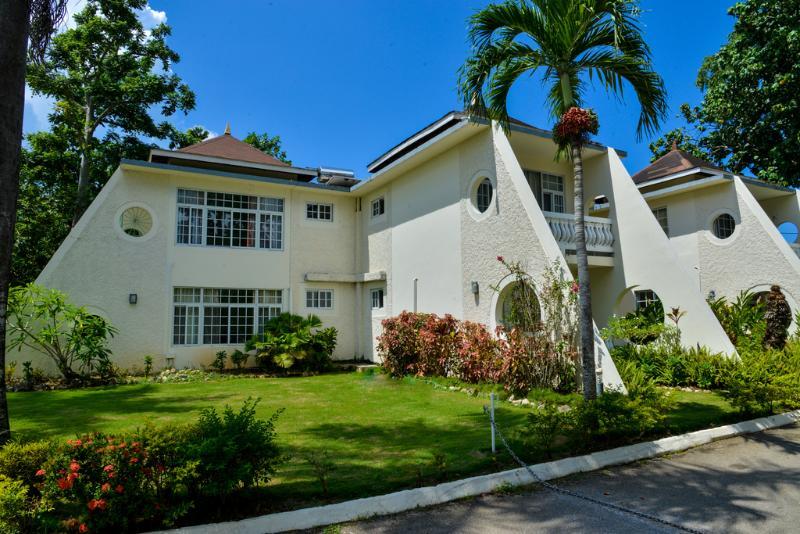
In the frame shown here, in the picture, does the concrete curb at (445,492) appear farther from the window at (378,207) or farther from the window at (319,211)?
the window at (319,211)

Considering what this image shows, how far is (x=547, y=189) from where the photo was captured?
604 inches

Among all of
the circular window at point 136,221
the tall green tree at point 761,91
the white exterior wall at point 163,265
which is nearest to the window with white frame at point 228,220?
the white exterior wall at point 163,265

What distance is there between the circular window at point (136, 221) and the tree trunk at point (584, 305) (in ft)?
44.3

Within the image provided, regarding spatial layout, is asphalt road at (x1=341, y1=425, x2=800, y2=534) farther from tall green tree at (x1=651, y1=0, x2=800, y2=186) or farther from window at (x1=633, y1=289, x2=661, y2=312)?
tall green tree at (x1=651, y1=0, x2=800, y2=186)

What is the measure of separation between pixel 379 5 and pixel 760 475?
41.1ft

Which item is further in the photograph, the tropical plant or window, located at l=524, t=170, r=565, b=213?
window, located at l=524, t=170, r=565, b=213

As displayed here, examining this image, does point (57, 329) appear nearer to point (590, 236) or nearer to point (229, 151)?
point (229, 151)

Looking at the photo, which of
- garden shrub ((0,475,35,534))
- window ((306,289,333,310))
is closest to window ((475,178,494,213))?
window ((306,289,333,310))

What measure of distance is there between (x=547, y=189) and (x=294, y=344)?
9.75m

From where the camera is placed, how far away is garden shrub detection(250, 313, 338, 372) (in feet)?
49.6

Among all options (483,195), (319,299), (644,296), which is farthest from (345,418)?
(644,296)

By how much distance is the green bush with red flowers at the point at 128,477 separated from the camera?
4.02 metres

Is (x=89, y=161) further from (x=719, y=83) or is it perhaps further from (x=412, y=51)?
(x=719, y=83)

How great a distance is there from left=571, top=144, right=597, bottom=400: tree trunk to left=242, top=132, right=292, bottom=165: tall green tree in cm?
2751
